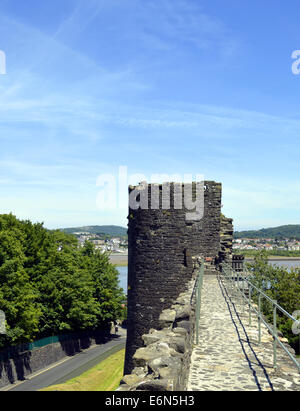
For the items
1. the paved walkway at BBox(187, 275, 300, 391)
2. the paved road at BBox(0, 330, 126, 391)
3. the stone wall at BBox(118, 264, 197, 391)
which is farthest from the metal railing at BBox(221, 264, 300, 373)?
the paved road at BBox(0, 330, 126, 391)

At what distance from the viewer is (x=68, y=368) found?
3328 cm

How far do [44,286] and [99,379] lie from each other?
30.5 ft

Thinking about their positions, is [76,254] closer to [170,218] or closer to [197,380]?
[170,218]

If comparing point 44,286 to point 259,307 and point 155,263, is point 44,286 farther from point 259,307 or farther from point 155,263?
point 259,307

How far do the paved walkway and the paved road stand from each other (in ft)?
69.5

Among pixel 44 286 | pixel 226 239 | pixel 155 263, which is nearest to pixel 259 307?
pixel 155 263

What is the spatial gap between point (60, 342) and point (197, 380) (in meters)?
34.1

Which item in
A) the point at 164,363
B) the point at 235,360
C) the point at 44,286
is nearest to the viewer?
the point at 164,363

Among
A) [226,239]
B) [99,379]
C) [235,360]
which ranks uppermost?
[226,239]

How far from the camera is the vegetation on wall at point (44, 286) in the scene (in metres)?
27.6

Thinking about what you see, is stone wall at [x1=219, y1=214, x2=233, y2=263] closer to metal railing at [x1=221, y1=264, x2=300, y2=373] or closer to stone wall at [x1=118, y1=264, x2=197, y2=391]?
metal railing at [x1=221, y1=264, x2=300, y2=373]

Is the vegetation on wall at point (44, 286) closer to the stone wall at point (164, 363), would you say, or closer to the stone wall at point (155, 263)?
the stone wall at point (155, 263)

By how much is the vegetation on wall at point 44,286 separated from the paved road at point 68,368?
2804mm
